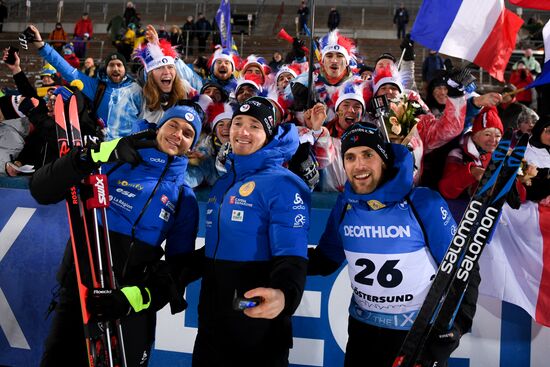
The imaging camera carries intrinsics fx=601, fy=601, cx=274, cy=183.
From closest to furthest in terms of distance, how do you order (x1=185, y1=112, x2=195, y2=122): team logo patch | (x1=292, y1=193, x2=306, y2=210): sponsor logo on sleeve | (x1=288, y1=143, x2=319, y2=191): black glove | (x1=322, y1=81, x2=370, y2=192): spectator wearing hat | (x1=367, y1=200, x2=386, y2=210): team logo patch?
1. (x1=292, y1=193, x2=306, y2=210): sponsor logo on sleeve
2. (x1=367, y1=200, x2=386, y2=210): team logo patch
3. (x1=185, y1=112, x2=195, y2=122): team logo patch
4. (x1=288, y1=143, x2=319, y2=191): black glove
5. (x1=322, y1=81, x2=370, y2=192): spectator wearing hat

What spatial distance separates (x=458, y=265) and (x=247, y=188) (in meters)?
1.15

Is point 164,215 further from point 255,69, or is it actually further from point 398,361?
point 255,69

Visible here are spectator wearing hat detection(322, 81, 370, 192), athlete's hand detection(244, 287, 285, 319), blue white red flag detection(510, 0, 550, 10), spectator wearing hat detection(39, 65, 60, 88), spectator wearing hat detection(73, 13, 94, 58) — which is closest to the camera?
athlete's hand detection(244, 287, 285, 319)

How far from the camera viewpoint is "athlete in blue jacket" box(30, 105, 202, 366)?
304 cm

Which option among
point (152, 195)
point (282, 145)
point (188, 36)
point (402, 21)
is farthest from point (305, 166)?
point (402, 21)

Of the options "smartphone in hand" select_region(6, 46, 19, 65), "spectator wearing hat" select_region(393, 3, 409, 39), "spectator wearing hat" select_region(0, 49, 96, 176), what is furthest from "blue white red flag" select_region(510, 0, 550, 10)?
"spectator wearing hat" select_region(393, 3, 409, 39)

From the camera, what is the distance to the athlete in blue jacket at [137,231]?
304 cm

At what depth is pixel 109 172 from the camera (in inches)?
138

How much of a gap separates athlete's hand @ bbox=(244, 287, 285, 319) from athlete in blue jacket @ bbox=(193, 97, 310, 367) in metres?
0.20

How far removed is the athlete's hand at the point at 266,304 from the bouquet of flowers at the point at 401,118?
2.15 metres

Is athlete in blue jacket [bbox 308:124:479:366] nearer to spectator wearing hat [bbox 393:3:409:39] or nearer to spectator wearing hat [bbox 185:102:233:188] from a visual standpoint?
spectator wearing hat [bbox 185:102:233:188]

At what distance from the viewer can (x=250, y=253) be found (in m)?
3.11

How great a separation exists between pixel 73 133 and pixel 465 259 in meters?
2.27

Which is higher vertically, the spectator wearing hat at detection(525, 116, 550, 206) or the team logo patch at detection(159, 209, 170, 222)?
the spectator wearing hat at detection(525, 116, 550, 206)
